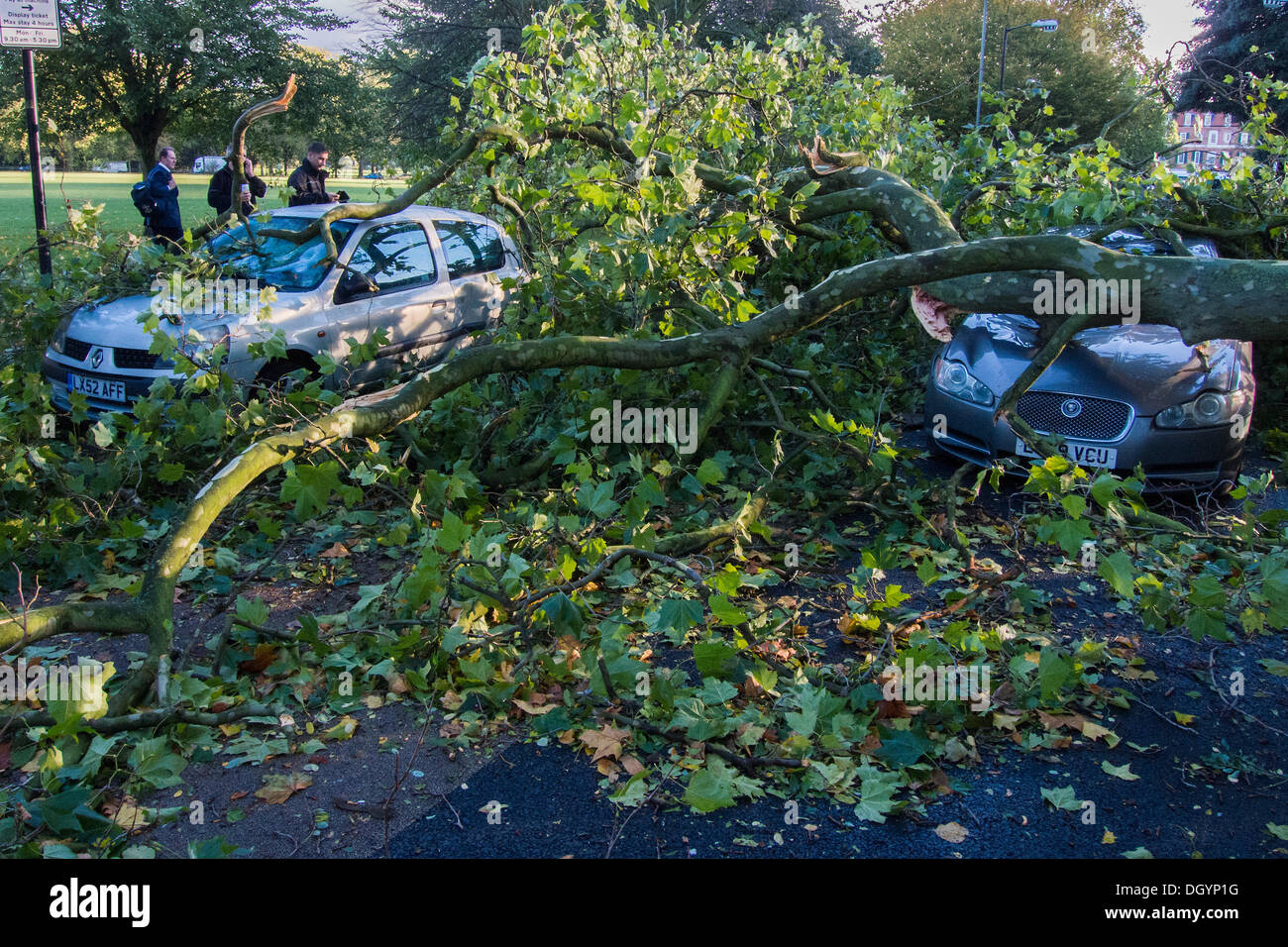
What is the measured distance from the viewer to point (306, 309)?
742 centimetres

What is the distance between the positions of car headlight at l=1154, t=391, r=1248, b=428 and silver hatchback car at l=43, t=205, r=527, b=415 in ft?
16.5

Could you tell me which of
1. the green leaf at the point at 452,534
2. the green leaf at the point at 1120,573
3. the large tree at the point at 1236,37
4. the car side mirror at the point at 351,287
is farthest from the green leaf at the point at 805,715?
the large tree at the point at 1236,37

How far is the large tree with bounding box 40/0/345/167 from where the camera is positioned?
28344mm

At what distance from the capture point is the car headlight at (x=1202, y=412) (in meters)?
6.08

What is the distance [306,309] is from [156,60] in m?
27.4

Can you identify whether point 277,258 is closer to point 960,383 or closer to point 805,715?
point 960,383

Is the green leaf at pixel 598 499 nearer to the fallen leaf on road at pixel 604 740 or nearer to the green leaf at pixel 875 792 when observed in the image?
the fallen leaf on road at pixel 604 740

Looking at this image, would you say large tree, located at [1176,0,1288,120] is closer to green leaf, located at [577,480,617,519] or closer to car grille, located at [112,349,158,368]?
car grille, located at [112,349,158,368]

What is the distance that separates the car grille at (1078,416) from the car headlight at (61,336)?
7.16 metres

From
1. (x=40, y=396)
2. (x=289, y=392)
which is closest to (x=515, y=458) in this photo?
(x=289, y=392)

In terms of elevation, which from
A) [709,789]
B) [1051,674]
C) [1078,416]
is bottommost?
[709,789]

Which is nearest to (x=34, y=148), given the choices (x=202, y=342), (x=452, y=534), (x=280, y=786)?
(x=202, y=342)

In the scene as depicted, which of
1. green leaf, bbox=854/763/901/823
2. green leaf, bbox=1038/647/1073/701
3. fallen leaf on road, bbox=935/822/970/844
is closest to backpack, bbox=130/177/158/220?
green leaf, bbox=854/763/901/823
